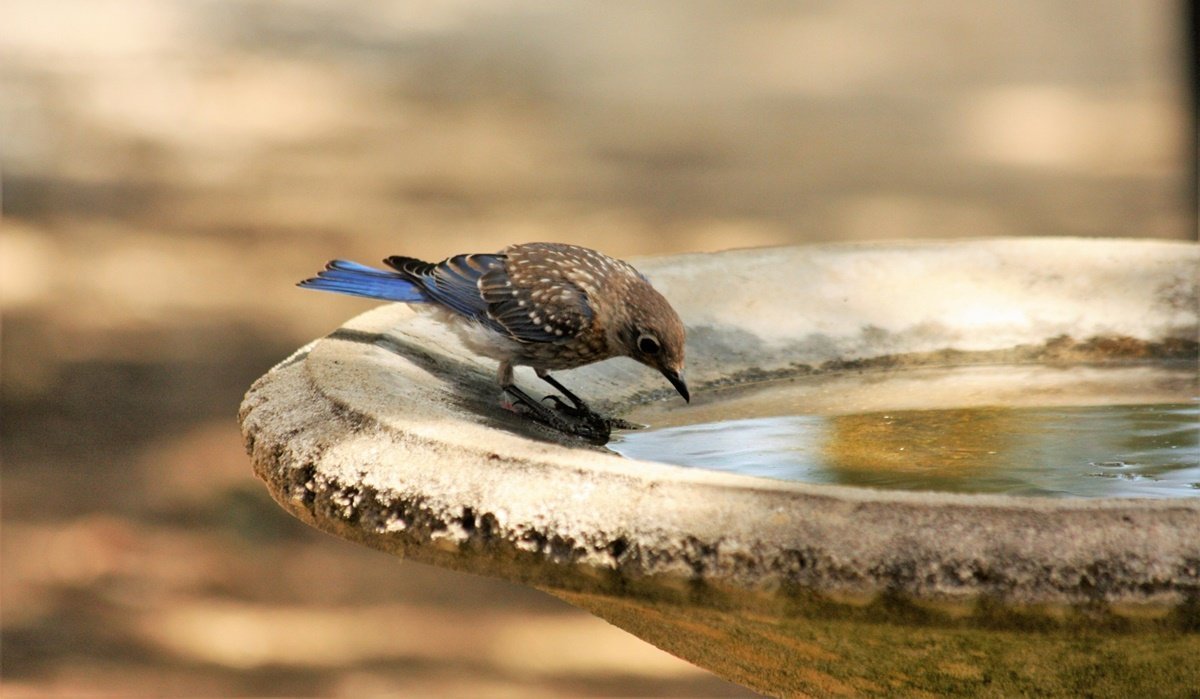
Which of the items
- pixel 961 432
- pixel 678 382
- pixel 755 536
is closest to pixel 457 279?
pixel 678 382

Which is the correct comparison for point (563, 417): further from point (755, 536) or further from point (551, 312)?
point (755, 536)

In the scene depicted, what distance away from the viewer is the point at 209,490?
555 centimetres

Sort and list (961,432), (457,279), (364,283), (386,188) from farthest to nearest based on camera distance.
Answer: (386,188)
(364,283)
(457,279)
(961,432)

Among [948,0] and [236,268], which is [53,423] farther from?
[948,0]

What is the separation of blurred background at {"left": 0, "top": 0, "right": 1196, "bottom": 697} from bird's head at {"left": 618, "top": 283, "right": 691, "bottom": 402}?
2931 mm

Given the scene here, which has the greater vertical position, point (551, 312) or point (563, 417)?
point (551, 312)

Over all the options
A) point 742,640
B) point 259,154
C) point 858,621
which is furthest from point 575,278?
point 259,154

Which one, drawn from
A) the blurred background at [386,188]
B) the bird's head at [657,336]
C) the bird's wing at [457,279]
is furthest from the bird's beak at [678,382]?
the blurred background at [386,188]

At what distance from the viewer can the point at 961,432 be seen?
2.31 m

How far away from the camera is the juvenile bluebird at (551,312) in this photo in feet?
8.11

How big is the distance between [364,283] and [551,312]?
470 millimetres

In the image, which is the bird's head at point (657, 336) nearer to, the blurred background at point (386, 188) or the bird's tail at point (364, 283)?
the bird's tail at point (364, 283)

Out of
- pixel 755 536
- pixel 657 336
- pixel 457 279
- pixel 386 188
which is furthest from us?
pixel 386 188

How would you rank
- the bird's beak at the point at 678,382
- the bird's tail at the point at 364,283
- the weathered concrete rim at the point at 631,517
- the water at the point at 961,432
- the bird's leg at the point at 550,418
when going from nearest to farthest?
the weathered concrete rim at the point at 631,517
the water at the point at 961,432
the bird's leg at the point at 550,418
the bird's beak at the point at 678,382
the bird's tail at the point at 364,283
